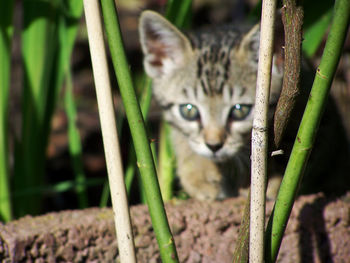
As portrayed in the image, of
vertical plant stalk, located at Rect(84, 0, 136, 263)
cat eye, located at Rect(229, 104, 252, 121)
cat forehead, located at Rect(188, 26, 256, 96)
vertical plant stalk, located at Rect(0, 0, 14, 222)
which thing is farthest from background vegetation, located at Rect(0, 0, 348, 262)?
vertical plant stalk, located at Rect(84, 0, 136, 263)

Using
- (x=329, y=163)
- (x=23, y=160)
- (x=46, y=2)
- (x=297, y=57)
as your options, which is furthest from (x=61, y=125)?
(x=297, y=57)

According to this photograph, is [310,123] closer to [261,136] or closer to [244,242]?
[261,136]

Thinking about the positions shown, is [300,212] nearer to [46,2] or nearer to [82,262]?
[82,262]

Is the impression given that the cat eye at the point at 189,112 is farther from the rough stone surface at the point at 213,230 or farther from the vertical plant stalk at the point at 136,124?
the vertical plant stalk at the point at 136,124

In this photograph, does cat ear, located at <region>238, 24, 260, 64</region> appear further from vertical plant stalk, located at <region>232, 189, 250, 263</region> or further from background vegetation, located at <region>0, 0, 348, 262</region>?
vertical plant stalk, located at <region>232, 189, 250, 263</region>

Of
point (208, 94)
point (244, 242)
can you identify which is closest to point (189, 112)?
point (208, 94)

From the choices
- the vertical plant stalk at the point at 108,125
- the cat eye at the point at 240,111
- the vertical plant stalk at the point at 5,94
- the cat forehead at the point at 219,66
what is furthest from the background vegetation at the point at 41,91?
the vertical plant stalk at the point at 108,125

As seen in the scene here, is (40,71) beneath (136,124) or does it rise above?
above
